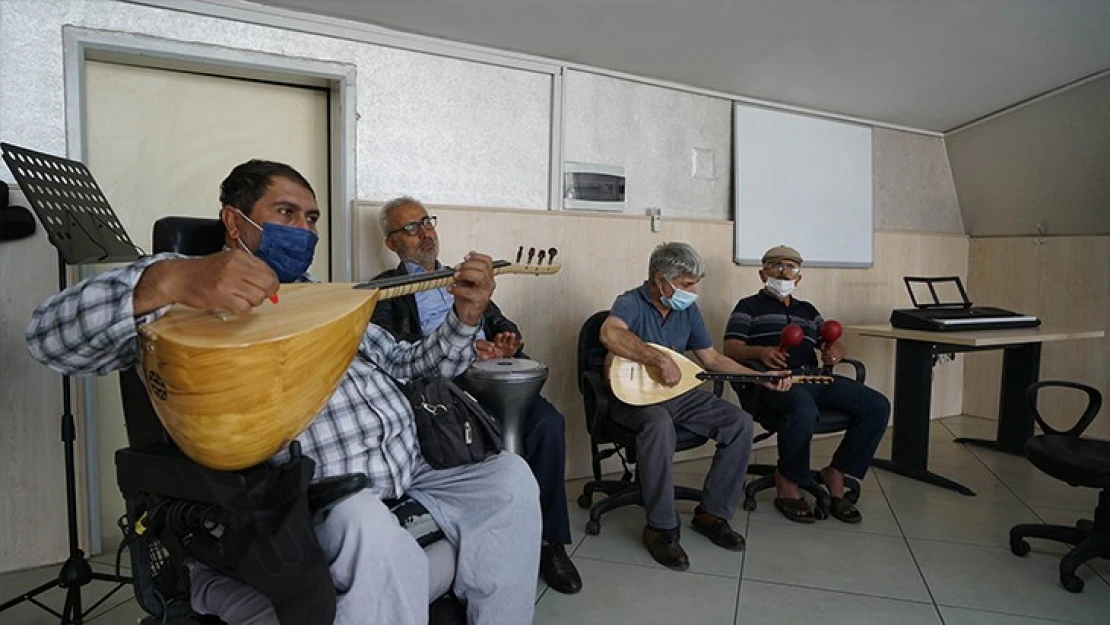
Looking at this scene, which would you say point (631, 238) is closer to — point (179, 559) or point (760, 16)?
point (760, 16)

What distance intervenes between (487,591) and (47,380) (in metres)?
1.89

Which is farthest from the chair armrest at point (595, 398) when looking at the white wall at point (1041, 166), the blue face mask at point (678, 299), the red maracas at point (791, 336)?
the white wall at point (1041, 166)

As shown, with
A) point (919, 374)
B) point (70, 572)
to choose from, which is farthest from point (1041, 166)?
point (70, 572)

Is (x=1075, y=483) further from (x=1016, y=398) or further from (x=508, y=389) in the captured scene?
(x=508, y=389)

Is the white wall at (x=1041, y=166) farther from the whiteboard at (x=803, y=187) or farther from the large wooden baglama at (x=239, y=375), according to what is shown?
the large wooden baglama at (x=239, y=375)

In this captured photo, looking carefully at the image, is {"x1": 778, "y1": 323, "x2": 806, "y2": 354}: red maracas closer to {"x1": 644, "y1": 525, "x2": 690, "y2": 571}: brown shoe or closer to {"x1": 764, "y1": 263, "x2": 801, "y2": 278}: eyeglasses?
{"x1": 764, "y1": 263, "x2": 801, "y2": 278}: eyeglasses

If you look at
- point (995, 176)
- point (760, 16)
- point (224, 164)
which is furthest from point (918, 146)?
point (224, 164)

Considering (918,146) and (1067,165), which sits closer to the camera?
(1067,165)

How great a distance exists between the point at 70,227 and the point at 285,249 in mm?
634

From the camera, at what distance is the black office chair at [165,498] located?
124 cm

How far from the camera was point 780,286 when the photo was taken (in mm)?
3316

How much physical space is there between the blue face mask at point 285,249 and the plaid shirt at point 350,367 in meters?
0.23

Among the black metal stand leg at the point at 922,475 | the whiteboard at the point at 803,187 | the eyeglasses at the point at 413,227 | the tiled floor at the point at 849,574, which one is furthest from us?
the whiteboard at the point at 803,187

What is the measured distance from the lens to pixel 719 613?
7.59 feet
